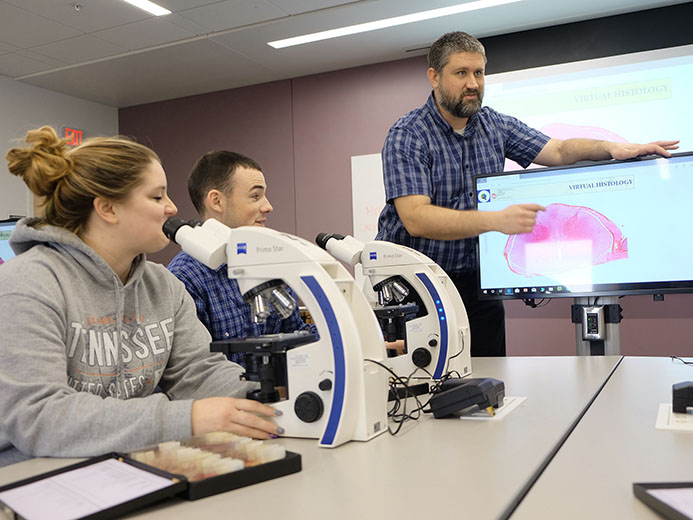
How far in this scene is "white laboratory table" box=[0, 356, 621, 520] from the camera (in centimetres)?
73

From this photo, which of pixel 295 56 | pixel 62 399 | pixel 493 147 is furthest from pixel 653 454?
pixel 295 56


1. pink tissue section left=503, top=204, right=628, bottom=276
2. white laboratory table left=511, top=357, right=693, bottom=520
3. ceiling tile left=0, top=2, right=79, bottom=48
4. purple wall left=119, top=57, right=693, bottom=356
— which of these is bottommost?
white laboratory table left=511, top=357, right=693, bottom=520

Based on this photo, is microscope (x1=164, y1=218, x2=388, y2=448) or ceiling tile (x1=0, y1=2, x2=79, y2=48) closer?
microscope (x1=164, y1=218, x2=388, y2=448)

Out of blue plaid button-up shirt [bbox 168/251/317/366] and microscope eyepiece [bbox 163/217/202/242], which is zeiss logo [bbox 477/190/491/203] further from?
microscope eyepiece [bbox 163/217/202/242]

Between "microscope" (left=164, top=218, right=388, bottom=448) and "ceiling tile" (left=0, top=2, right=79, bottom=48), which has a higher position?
"ceiling tile" (left=0, top=2, right=79, bottom=48)

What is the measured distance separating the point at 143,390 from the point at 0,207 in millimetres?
4519

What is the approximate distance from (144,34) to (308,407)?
12.9 ft

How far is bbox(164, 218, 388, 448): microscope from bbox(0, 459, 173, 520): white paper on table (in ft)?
1.04

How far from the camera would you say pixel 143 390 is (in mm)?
1271


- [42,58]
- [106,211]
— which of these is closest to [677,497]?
[106,211]

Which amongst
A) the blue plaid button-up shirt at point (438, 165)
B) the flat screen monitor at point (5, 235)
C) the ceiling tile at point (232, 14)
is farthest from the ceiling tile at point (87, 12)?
the blue plaid button-up shirt at point (438, 165)

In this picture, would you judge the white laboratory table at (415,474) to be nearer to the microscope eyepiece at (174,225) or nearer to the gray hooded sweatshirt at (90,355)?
the gray hooded sweatshirt at (90,355)

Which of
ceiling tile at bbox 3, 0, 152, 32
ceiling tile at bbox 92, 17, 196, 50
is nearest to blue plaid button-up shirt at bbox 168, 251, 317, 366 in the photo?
ceiling tile at bbox 3, 0, 152, 32

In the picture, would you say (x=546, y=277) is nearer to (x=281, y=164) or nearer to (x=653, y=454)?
(x=653, y=454)
